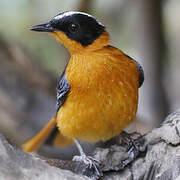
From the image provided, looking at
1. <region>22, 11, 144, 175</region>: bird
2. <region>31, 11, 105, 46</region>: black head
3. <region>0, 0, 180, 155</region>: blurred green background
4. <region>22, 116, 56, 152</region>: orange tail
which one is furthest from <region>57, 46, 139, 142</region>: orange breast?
<region>0, 0, 180, 155</region>: blurred green background

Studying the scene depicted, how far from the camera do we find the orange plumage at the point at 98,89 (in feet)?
12.9

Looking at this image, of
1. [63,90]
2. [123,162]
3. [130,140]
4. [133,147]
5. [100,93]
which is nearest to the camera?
[123,162]

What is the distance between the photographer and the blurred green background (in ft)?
22.2

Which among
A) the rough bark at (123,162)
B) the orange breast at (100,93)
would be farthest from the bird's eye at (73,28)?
the rough bark at (123,162)

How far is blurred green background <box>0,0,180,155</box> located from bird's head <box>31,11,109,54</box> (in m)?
2.72

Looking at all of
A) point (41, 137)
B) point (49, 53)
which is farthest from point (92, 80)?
point (49, 53)

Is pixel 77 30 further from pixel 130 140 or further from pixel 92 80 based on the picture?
pixel 130 140

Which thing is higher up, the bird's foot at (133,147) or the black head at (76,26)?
the black head at (76,26)

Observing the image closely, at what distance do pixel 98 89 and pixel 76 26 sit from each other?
68 cm

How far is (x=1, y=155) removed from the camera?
3211 millimetres

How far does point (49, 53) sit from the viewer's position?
8.57m

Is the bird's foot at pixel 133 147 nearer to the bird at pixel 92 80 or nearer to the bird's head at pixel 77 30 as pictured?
the bird at pixel 92 80

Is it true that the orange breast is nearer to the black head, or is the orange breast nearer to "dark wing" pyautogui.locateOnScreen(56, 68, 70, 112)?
"dark wing" pyautogui.locateOnScreen(56, 68, 70, 112)

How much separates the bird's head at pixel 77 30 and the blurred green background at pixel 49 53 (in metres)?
2.72
